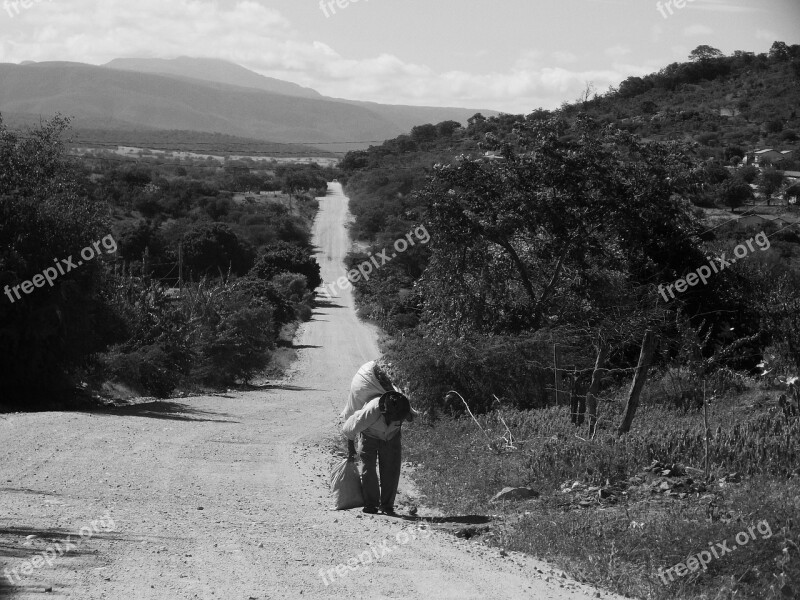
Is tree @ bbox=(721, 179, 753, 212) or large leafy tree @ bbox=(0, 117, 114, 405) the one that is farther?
tree @ bbox=(721, 179, 753, 212)

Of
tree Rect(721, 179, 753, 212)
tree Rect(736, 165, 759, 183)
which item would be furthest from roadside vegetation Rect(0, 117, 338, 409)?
tree Rect(736, 165, 759, 183)

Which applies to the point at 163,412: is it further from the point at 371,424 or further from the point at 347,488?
the point at 371,424

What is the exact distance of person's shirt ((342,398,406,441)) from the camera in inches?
372

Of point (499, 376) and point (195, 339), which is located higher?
point (499, 376)

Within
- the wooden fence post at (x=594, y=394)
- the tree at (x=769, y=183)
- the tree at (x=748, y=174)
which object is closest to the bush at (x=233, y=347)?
the tree at (x=769, y=183)

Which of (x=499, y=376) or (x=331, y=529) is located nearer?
(x=331, y=529)

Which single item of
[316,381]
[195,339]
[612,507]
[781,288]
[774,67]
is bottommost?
[316,381]

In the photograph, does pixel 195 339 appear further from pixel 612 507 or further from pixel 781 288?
pixel 612 507

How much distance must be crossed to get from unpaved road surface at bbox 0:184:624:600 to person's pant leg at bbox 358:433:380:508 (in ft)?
0.69

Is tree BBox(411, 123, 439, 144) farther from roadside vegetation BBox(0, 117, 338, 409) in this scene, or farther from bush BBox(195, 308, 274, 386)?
bush BBox(195, 308, 274, 386)

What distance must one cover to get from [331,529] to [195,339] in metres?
25.8

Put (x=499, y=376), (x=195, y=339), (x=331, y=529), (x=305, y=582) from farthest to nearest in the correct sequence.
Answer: (x=195, y=339) → (x=499, y=376) → (x=331, y=529) → (x=305, y=582)

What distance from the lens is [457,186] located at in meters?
21.1

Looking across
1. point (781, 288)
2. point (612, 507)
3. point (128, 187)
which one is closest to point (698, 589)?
point (612, 507)
